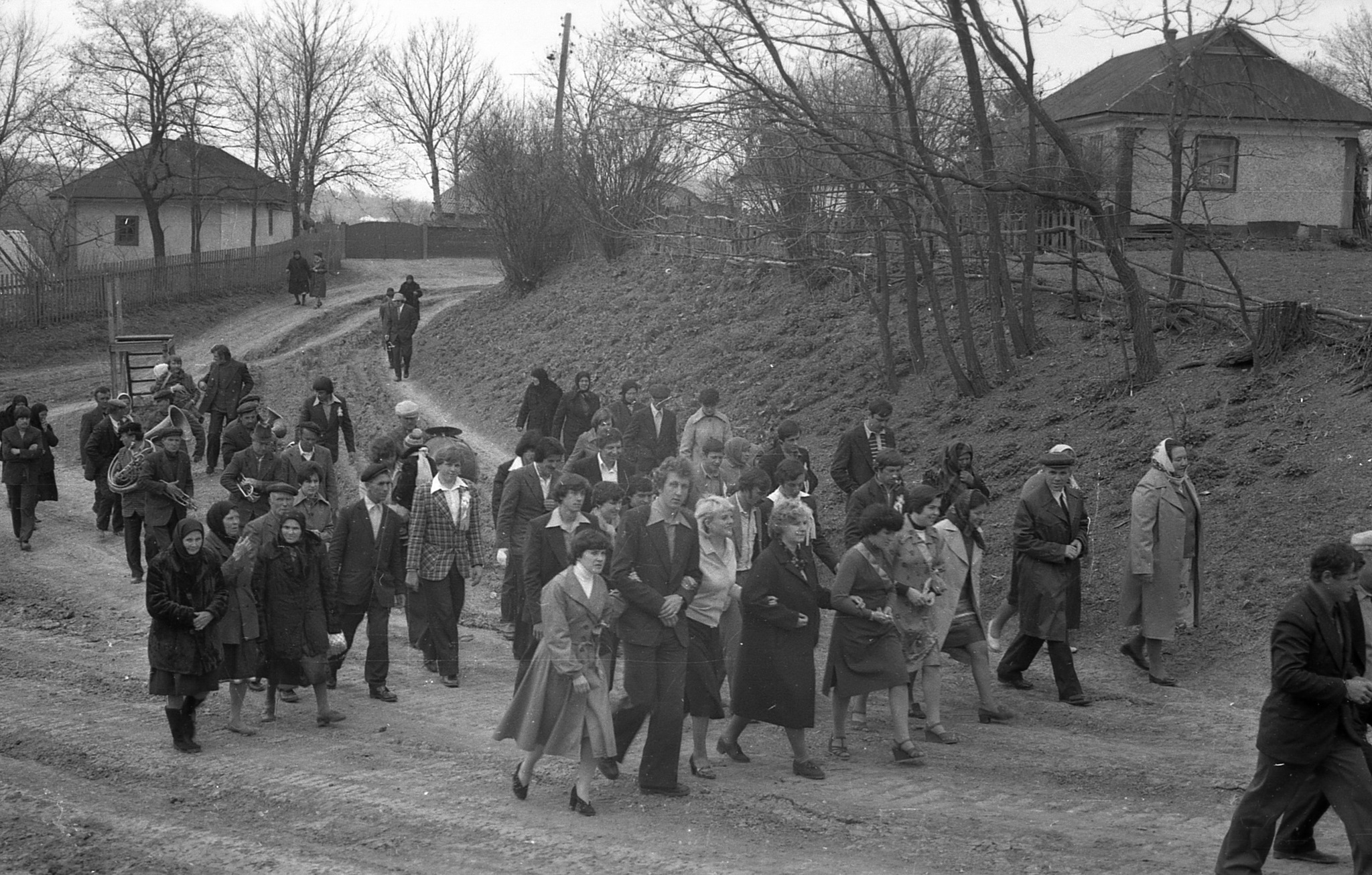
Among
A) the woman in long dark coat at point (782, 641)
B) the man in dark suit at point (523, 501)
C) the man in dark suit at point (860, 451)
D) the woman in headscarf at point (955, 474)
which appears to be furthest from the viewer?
the man in dark suit at point (860, 451)

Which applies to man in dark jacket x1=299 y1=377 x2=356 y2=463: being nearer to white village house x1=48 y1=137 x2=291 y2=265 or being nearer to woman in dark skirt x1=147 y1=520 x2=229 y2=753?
woman in dark skirt x1=147 y1=520 x2=229 y2=753

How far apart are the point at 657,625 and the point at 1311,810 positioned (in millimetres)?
3423

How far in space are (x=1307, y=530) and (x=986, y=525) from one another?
10.2 ft

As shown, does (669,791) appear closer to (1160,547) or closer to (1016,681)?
(1016,681)

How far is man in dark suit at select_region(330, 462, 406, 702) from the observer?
9.65 metres

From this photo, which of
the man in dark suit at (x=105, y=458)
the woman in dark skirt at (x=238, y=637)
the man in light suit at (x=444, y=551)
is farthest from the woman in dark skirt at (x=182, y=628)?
the man in dark suit at (x=105, y=458)

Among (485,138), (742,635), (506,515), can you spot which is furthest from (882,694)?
(485,138)

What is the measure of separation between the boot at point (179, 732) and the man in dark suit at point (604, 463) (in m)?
3.94

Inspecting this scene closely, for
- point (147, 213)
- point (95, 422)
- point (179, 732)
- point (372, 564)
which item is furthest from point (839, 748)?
point (147, 213)

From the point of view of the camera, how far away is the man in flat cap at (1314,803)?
620 cm

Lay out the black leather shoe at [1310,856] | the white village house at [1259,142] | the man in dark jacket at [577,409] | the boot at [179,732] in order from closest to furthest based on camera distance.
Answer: the black leather shoe at [1310,856]
the boot at [179,732]
the man in dark jacket at [577,409]
the white village house at [1259,142]

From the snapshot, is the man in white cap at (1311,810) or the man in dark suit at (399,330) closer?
the man in white cap at (1311,810)

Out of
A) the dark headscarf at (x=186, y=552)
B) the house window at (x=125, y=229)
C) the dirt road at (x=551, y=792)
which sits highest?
the house window at (x=125, y=229)

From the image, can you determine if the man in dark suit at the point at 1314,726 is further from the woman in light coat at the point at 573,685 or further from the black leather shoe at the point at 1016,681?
the black leather shoe at the point at 1016,681
